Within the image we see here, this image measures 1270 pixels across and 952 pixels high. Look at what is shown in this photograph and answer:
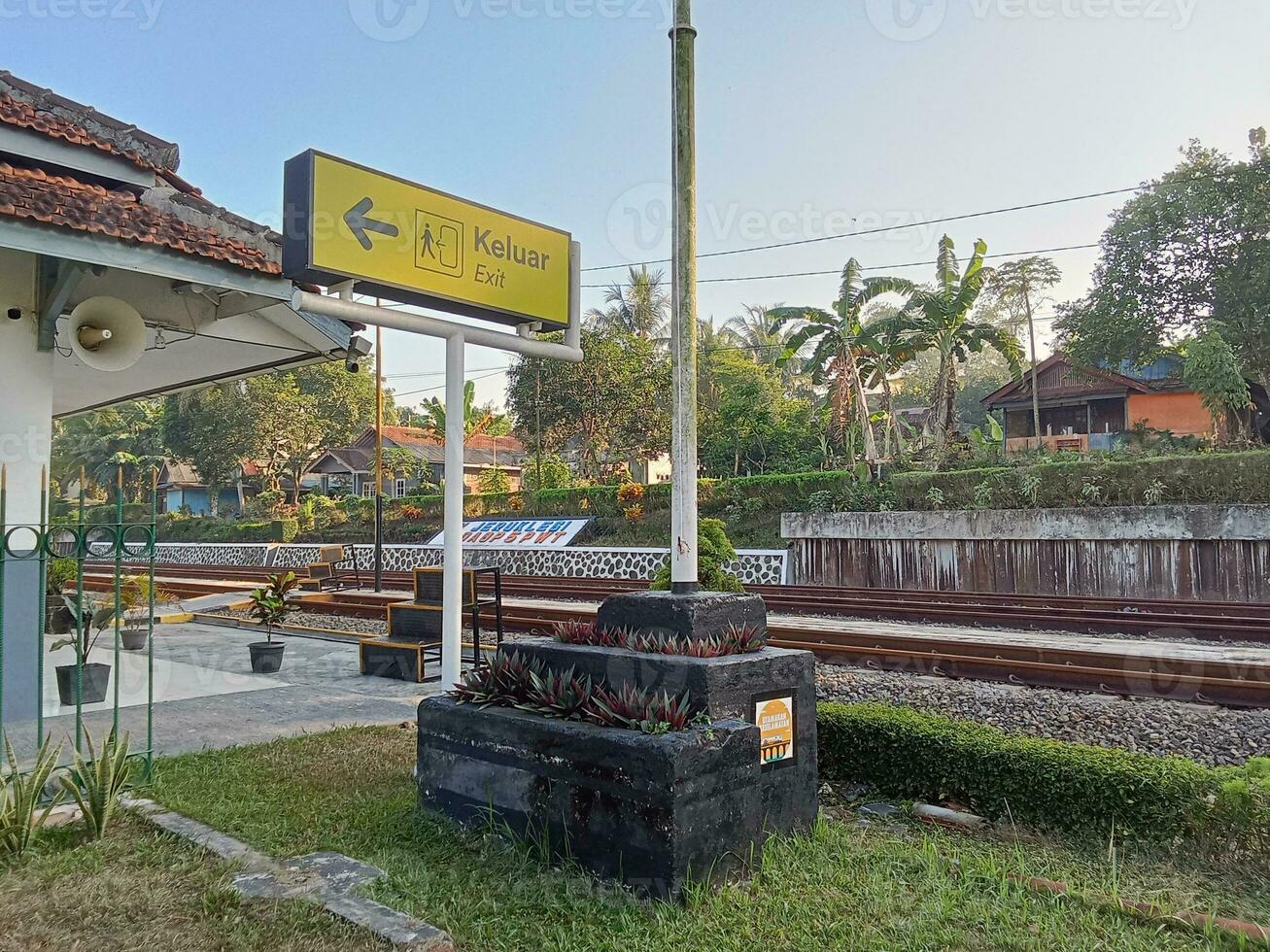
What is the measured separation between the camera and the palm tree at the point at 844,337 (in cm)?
2448

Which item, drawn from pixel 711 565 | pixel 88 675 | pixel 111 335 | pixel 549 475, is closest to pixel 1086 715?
pixel 711 565

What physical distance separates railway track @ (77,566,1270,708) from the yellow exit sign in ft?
18.2

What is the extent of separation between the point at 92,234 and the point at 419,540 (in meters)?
28.6

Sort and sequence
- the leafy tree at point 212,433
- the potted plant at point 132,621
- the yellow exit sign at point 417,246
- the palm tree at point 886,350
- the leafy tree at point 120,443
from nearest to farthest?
the yellow exit sign at point 417,246, the potted plant at point 132,621, the palm tree at point 886,350, the leafy tree at point 212,433, the leafy tree at point 120,443

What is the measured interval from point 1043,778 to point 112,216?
7.41 metres

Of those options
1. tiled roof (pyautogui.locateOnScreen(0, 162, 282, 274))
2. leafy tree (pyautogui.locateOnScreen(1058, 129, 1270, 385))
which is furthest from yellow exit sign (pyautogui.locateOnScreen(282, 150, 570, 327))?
leafy tree (pyautogui.locateOnScreen(1058, 129, 1270, 385))

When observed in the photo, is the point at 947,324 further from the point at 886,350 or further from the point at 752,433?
the point at 752,433

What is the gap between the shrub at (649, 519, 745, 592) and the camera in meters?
10.7

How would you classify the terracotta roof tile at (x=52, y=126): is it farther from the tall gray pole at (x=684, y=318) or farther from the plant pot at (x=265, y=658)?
the plant pot at (x=265, y=658)

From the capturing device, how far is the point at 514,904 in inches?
147

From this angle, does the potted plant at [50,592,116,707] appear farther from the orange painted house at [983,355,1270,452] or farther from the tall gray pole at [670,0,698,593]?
the orange painted house at [983,355,1270,452]

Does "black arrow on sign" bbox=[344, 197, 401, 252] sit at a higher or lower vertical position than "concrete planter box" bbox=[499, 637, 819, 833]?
higher

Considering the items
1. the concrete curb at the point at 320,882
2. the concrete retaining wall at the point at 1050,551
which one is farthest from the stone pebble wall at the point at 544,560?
the concrete curb at the point at 320,882

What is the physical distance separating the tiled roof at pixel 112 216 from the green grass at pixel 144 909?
429cm
